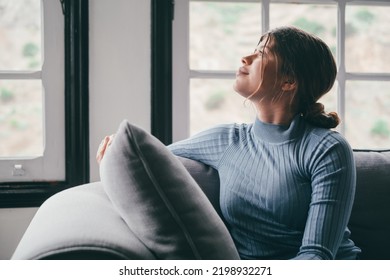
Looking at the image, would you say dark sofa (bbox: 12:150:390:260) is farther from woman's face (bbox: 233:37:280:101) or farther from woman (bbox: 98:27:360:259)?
woman's face (bbox: 233:37:280:101)

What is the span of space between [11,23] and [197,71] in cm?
67

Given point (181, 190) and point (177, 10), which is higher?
point (177, 10)

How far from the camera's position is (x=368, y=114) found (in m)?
1.98

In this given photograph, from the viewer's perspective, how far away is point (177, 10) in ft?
5.97

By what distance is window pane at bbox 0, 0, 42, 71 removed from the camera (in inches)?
69.6

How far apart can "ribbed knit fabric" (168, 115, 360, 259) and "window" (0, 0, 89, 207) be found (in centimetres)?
68

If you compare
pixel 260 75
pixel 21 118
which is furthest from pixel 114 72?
pixel 260 75

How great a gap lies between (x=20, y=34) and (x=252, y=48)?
84 centimetres

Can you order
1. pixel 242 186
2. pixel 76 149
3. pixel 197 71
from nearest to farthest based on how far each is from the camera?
pixel 242 186, pixel 76 149, pixel 197 71

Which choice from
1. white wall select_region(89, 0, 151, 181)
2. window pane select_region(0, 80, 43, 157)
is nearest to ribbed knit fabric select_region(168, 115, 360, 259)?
white wall select_region(89, 0, 151, 181)

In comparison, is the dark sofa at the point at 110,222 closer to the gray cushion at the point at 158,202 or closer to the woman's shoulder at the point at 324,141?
the gray cushion at the point at 158,202
